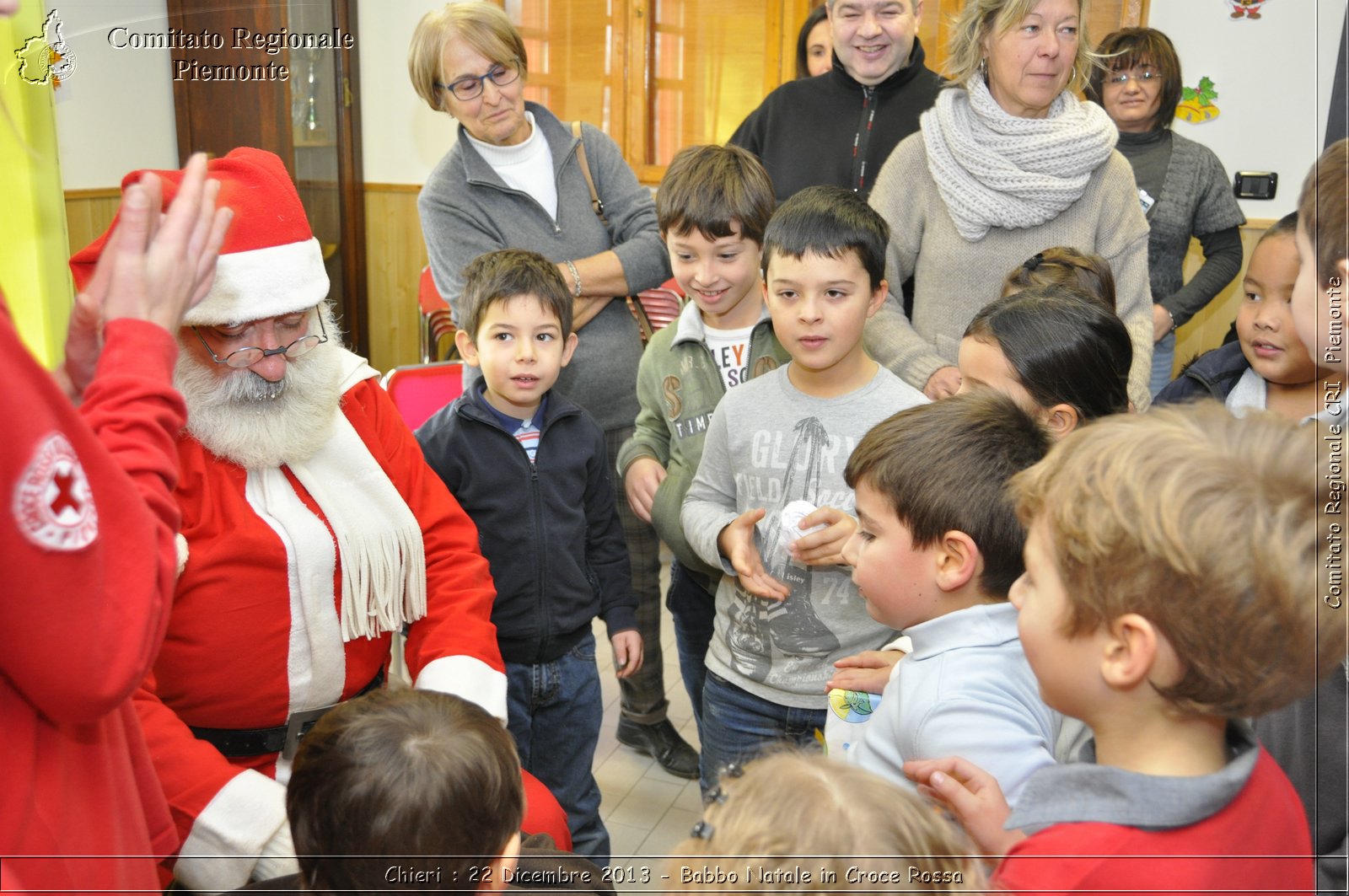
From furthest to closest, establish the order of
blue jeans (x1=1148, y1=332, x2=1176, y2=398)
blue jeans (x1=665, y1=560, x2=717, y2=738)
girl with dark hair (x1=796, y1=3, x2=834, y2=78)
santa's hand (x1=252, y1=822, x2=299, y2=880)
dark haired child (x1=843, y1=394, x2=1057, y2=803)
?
girl with dark hair (x1=796, y1=3, x2=834, y2=78)
blue jeans (x1=1148, y1=332, x2=1176, y2=398)
blue jeans (x1=665, y1=560, x2=717, y2=738)
santa's hand (x1=252, y1=822, x2=299, y2=880)
dark haired child (x1=843, y1=394, x2=1057, y2=803)

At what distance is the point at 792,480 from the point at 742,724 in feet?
1.54

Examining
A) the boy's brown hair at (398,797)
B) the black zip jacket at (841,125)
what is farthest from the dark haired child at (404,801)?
the black zip jacket at (841,125)

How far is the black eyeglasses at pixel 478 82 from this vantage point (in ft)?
8.53

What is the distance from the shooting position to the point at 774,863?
80 centimetres

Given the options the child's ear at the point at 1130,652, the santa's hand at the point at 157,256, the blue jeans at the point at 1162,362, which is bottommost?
the blue jeans at the point at 1162,362

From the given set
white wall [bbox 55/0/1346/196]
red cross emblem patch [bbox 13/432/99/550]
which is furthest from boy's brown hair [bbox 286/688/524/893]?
white wall [bbox 55/0/1346/196]

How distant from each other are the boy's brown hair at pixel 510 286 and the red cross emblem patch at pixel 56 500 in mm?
1326

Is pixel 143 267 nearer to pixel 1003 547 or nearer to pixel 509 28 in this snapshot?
pixel 1003 547

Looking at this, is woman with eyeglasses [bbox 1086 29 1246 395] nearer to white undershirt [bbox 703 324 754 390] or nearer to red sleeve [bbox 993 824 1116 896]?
white undershirt [bbox 703 324 754 390]

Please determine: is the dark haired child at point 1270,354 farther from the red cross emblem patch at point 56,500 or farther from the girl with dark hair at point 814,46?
the girl with dark hair at point 814,46

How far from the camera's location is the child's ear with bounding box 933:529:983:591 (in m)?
1.32

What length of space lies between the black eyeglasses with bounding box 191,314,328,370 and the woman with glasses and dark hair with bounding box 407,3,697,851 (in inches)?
32.5

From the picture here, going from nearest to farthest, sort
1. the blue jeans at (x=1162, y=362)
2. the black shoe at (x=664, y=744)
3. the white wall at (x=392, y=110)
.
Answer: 1. the black shoe at (x=664, y=744)
2. the blue jeans at (x=1162, y=362)
3. the white wall at (x=392, y=110)

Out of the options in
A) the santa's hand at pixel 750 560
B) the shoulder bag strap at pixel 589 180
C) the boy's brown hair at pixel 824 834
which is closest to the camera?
the boy's brown hair at pixel 824 834
